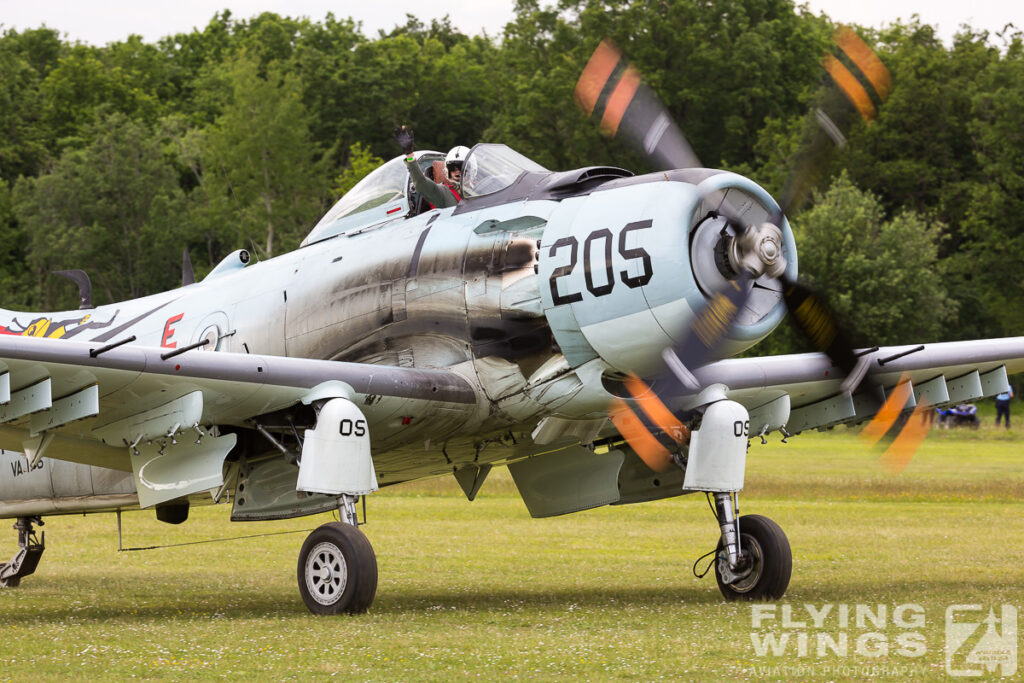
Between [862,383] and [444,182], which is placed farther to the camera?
[444,182]

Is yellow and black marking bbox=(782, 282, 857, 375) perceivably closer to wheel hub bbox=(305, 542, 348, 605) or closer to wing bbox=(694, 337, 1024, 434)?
wing bbox=(694, 337, 1024, 434)

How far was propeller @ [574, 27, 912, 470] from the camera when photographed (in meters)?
9.98

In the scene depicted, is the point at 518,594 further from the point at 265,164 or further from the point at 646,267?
the point at 265,164

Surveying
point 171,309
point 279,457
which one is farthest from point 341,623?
point 171,309

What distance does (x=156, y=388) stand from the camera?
10.7 metres

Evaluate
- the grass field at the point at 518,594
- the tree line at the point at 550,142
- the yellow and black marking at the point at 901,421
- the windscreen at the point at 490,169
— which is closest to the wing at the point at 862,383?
the yellow and black marking at the point at 901,421

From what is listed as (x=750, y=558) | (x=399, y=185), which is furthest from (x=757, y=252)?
(x=399, y=185)

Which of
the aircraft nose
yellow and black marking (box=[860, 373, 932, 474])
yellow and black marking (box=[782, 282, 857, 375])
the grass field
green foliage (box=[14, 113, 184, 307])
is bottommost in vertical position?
the grass field

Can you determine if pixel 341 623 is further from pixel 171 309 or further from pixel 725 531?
pixel 171 309

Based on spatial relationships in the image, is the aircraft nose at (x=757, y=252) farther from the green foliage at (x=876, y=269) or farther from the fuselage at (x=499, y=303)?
the green foliage at (x=876, y=269)

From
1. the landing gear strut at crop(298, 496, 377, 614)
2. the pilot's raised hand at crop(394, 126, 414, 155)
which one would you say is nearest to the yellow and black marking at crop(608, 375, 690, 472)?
the landing gear strut at crop(298, 496, 377, 614)

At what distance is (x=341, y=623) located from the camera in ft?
33.7

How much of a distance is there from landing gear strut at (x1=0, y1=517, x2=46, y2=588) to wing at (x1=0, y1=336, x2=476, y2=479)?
3578mm

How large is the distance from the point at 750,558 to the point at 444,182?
14.2ft
